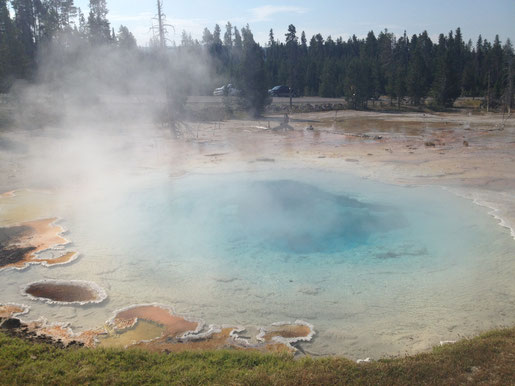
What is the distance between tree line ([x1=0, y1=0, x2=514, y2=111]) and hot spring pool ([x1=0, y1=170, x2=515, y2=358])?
43.5ft

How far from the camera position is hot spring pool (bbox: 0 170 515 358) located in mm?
5258

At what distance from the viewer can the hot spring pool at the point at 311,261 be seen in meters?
5.26

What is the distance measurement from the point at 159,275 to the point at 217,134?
1439 cm

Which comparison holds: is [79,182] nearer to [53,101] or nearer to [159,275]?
[159,275]

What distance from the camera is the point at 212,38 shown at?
238ft

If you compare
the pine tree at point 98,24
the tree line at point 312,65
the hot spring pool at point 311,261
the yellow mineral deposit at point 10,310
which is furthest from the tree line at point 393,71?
the yellow mineral deposit at point 10,310

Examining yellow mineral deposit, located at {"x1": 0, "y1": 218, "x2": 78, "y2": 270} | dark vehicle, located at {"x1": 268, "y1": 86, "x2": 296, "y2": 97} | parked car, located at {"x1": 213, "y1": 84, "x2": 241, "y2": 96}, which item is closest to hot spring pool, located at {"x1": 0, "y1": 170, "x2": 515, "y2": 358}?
yellow mineral deposit, located at {"x1": 0, "y1": 218, "x2": 78, "y2": 270}

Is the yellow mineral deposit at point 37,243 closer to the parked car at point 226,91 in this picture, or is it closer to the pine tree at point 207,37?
the parked car at point 226,91

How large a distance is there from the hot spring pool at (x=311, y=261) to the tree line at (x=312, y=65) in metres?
13.2

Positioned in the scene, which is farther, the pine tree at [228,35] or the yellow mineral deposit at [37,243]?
the pine tree at [228,35]

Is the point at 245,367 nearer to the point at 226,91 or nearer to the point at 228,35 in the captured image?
the point at 226,91

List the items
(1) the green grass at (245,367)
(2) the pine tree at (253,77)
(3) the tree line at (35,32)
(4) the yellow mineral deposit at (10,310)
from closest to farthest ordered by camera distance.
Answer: (1) the green grass at (245,367) < (4) the yellow mineral deposit at (10,310) < (3) the tree line at (35,32) < (2) the pine tree at (253,77)

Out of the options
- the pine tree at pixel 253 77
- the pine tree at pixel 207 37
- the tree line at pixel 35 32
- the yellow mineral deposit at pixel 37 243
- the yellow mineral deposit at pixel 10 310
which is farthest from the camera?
the pine tree at pixel 207 37

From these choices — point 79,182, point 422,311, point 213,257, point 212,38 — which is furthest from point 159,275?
point 212,38
